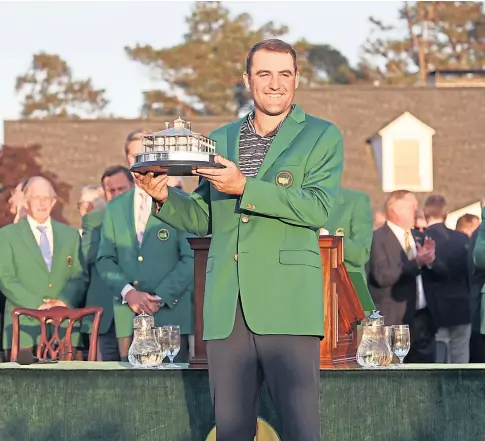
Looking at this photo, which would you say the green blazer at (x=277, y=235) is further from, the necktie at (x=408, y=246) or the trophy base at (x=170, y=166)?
the necktie at (x=408, y=246)

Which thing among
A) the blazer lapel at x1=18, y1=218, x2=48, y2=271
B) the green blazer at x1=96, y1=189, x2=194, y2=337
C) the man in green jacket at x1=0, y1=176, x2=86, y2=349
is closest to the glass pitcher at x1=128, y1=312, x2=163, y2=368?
the green blazer at x1=96, y1=189, x2=194, y2=337

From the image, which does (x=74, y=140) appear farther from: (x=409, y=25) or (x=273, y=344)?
(x=273, y=344)

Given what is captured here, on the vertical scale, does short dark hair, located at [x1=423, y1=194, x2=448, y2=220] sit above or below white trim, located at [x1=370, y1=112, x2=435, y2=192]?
below

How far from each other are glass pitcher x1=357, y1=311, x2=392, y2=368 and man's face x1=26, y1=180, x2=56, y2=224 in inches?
163

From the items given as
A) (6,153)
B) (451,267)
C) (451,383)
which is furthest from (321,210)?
(6,153)

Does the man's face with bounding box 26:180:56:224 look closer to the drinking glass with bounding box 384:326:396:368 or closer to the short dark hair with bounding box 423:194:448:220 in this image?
the drinking glass with bounding box 384:326:396:368

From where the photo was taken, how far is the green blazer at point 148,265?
381 inches

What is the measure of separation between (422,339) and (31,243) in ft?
11.7

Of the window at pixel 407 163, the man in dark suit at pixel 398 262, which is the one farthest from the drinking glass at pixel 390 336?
the window at pixel 407 163

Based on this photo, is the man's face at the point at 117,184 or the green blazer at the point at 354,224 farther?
the man's face at the point at 117,184

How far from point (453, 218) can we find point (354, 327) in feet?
76.2

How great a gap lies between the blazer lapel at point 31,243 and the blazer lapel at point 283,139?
17.5 feet

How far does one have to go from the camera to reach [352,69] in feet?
190

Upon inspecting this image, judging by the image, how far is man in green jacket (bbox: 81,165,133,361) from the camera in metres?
10.6
